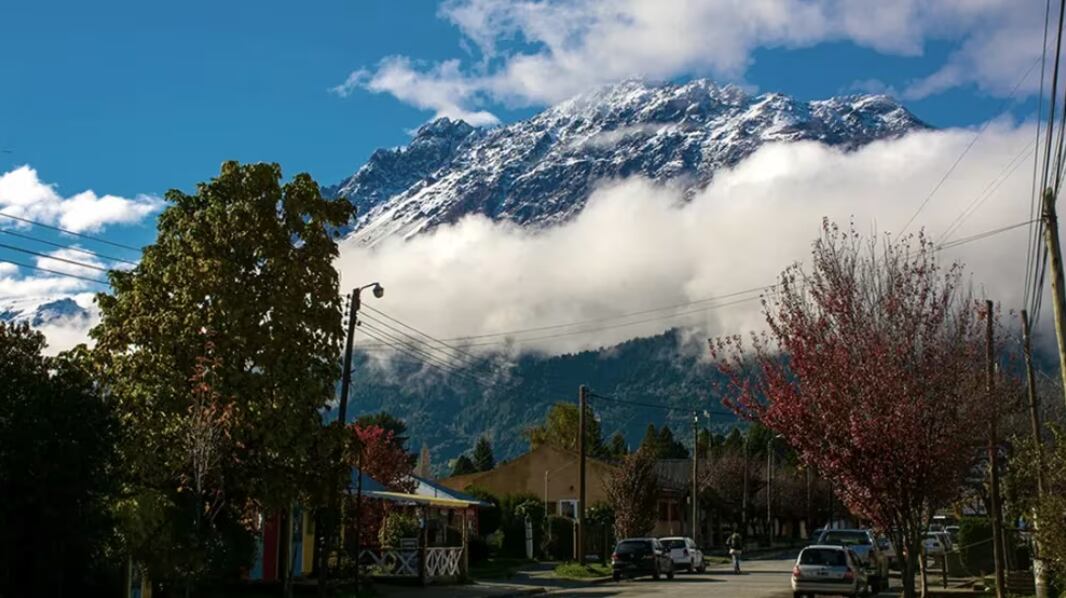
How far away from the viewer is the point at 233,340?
23.3 meters

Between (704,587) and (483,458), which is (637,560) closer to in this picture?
(704,587)

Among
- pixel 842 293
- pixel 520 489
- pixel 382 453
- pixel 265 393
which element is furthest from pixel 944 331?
pixel 520 489

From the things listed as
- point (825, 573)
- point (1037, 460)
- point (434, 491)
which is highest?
point (1037, 460)

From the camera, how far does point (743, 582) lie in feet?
136

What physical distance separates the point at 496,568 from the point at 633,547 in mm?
8499

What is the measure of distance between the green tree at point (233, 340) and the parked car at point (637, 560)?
2169cm

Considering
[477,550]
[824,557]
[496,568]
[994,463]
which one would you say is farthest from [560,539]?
[994,463]

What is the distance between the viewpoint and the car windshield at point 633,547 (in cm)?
4425

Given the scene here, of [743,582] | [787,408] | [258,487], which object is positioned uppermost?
[787,408]

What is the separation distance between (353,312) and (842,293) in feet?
43.7

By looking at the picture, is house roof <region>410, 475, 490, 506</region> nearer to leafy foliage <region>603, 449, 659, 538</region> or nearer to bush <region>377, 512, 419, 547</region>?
leafy foliage <region>603, 449, 659, 538</region>

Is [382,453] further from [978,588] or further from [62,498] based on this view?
[62,498]

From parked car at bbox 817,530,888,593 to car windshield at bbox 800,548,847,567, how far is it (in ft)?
9.14

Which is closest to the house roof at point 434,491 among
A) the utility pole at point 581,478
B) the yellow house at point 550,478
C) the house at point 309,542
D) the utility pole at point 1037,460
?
the house at point 309,542
